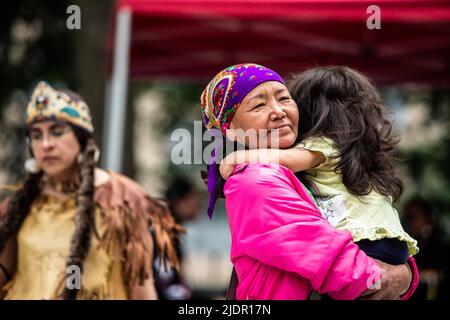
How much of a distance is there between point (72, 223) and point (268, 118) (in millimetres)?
1644

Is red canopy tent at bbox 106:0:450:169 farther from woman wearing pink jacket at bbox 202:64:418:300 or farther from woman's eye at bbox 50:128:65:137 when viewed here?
woman wearing pink jacket at bbox 202:64:418:300

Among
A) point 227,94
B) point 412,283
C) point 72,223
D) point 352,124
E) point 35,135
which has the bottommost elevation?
point 412,283

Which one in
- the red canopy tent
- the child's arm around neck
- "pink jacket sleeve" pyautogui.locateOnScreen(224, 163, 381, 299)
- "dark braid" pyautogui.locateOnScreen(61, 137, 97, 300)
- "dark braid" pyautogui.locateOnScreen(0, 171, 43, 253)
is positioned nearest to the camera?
"pink jacket sleeve" pyautogui.locateOnScreen(224, 163, 381, 299)

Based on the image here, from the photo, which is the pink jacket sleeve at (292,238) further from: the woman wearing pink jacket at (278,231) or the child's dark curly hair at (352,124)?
the child's dark curly hair at (352,124)

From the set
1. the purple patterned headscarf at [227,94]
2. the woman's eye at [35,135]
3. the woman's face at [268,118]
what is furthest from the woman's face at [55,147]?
the woman's face at [268,118]

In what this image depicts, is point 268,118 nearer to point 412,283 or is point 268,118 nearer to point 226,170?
point 226,170

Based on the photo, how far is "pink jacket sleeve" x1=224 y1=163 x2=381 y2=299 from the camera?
2037 millimetres

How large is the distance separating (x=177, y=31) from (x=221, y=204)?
9.59m

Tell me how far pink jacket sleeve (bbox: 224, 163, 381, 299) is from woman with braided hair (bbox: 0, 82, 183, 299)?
1.54m

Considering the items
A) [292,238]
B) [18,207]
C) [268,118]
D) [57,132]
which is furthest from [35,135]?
[292,238]

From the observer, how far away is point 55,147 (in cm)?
364

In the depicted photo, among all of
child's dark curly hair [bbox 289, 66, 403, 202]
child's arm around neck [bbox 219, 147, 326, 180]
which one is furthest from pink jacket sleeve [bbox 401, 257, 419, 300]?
child's arm around neck [bbox 219, 147, 326, 180]

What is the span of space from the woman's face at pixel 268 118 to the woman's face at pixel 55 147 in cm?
150

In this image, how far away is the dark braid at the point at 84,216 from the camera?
3.49 m
